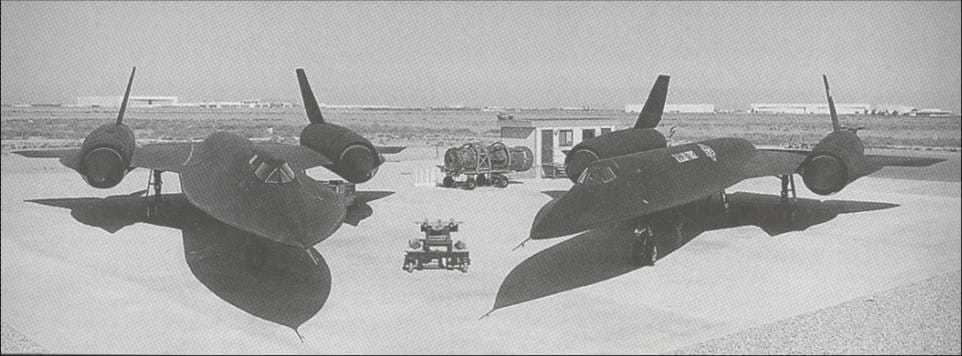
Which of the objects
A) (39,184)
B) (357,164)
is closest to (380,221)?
(357,164)

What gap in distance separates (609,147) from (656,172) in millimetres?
6547

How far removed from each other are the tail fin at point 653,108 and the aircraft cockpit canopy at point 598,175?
36.0ft

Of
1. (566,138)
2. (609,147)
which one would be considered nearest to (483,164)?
(566,138)

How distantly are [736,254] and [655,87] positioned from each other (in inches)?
473

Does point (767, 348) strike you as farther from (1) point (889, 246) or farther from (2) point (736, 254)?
(1) point (889, 246)

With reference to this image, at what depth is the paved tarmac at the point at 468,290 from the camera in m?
11.0

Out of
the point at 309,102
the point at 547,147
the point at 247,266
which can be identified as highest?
the point at 309,102

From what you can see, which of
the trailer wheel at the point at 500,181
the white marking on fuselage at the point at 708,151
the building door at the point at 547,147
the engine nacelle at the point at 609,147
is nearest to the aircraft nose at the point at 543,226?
the white marking on fuselage at the point at 708,151

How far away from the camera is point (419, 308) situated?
13.2m

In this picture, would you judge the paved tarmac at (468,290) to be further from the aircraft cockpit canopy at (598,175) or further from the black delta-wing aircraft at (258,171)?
the aircraft cockpit canopy at (598,175)

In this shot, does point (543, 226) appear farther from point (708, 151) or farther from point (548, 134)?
point (548, 134)

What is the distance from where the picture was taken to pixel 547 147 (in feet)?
127

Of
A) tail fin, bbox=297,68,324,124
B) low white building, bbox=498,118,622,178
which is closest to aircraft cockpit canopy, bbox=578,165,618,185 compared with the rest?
tail fin, bbox=297,68,324,124

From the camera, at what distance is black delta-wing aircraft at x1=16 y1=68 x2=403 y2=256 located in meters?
13.5
